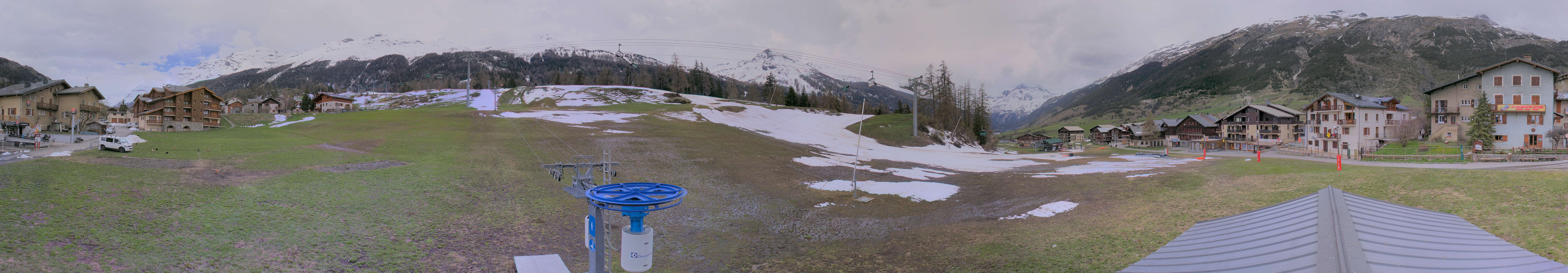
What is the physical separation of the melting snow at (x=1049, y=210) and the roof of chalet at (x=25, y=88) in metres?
70.2

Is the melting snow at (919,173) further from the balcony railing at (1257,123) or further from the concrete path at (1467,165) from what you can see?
the balcony railing at (1257,123)

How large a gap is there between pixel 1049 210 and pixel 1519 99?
51.2m

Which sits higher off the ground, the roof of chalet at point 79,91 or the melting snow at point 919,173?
the roof of chalet at point 79,91

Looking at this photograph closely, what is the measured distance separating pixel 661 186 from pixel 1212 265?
25.6 feet

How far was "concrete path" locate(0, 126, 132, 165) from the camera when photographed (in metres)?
18.9

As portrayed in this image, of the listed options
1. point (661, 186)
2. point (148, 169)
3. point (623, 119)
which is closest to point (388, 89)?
point (623, 119)

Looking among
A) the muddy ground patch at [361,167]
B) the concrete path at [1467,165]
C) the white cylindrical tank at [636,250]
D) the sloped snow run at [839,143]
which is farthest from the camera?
the sloped snow run at [839,143]

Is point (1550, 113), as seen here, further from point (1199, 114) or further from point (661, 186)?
point (661, 186)

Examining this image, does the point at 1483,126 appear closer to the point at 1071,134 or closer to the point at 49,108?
the point at 1071,134

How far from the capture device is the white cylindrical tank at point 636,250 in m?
8.70

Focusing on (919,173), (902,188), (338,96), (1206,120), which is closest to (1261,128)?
(1206,120)

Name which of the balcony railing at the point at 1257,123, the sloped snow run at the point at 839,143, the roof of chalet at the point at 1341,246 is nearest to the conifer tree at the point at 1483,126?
the sloped snow run at the point at 839,143

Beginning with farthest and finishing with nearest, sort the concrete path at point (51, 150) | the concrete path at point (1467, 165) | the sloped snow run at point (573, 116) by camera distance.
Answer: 1. the sloped snow run at point (573, 116)
2. the concrete path at point (1467, 165)
3. the concrete path at point (51, 150)

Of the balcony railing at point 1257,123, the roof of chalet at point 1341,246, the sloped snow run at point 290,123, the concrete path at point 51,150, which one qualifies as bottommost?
the roof of chalet at point 1341,246
